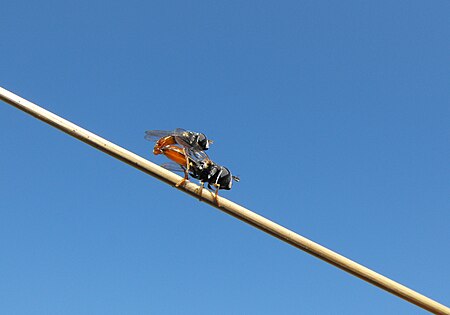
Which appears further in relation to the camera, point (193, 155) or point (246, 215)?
point (193, 155)

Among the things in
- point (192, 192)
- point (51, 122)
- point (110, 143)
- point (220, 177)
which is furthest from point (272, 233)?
point (220, 177)

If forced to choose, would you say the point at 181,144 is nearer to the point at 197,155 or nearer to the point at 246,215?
the point at 197,155

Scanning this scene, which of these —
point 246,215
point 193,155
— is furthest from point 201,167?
point 246,215

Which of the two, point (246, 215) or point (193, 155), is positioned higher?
point (193, 155)

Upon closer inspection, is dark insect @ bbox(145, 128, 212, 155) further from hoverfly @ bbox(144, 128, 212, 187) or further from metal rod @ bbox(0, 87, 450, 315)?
metal rod @ bbox(0, 87, 450, 315)

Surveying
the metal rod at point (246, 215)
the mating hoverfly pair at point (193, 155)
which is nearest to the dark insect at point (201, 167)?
the mating hoverfly pair at point (193, 155)
